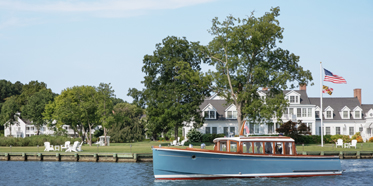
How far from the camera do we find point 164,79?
210 feet

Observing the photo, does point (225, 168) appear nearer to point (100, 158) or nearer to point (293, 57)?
point (100, 158)

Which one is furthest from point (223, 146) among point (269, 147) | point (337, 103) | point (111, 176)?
point (337, 103)

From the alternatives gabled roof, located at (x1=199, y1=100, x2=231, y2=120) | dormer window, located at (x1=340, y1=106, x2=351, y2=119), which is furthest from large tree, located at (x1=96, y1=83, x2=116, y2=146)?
dormer window, located at (x1=340, y1=106, x2=351, y2=119)

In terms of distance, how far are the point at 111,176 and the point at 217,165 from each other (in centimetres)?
882

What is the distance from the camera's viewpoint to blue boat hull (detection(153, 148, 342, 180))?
89.4 ft

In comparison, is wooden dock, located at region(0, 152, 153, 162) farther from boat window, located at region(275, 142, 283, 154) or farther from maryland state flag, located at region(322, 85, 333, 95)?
maryland state flag, located at region(322, 85, 333, 95)

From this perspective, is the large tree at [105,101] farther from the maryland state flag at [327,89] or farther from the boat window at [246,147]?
the boat window at [246,147]

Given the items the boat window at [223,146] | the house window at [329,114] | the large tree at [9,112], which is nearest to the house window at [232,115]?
the house window at [329,114]

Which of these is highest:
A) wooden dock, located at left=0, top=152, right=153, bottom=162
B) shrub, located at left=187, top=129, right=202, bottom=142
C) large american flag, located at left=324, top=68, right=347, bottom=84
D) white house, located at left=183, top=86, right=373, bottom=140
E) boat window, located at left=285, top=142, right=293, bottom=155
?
large american flag, located at left=324, top=68, right=347, bottom=84

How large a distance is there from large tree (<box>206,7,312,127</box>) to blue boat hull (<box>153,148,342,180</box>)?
20.1 meters

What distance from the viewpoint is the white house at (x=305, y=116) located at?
74.6 metres

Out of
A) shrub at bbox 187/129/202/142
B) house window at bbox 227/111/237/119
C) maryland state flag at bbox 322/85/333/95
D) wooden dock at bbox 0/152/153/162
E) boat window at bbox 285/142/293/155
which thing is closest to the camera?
boat window at bbox 285/142/293/155

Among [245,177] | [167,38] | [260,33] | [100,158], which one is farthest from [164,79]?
[245,177]

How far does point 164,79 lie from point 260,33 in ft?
62.7
